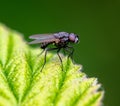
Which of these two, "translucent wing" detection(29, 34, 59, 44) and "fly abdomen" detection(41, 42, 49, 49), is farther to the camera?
"fly abdomen" detection(41, 42, 49, 49)

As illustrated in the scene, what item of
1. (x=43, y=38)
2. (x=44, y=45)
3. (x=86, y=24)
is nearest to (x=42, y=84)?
(x=43, y=38)

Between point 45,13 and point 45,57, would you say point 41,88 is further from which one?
point 45,13

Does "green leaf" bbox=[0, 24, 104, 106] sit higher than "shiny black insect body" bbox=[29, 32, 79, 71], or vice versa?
"shiny black insect body" bbox=[29, 32, 79, 71]

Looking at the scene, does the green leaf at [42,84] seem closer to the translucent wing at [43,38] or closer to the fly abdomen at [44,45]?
the translucent wing at [43,38]

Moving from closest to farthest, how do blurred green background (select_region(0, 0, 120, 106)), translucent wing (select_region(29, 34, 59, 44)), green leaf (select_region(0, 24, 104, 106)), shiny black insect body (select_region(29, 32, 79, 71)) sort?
green leaf (select_region(0, 24, 104, 106))
translucent wing (select_region(29, 34, 59, 44))
shiny black insect body (select_region(29, 32, 79, 71))
blurred green background (select_region(0, 0, 120, 106))

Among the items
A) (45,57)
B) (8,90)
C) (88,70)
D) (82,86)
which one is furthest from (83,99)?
(88,70)

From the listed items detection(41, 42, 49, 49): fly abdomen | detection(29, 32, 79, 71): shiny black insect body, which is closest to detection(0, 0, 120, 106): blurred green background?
detection(29, 32, 79, 71): shiny black insect body

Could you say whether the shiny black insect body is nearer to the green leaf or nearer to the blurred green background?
the green leaf
